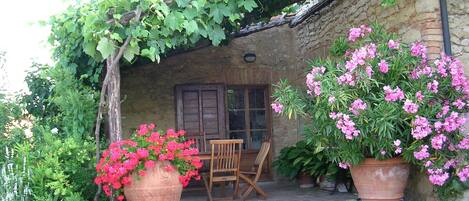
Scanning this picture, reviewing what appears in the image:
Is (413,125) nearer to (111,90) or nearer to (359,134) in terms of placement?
(359,134)

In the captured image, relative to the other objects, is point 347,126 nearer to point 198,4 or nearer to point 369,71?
point 369,71

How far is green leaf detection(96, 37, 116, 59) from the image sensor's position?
407cm

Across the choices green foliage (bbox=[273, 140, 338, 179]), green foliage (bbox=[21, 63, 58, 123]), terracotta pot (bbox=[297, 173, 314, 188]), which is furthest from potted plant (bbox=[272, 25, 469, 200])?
green foliage (bbox=[21, 63, 58, 123])

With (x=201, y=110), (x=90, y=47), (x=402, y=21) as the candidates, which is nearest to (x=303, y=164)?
(x=201, y=110)

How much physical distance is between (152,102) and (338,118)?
4.06 meters

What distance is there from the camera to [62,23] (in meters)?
4.49

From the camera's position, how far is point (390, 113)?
3.94 metres

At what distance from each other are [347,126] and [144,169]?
170cm

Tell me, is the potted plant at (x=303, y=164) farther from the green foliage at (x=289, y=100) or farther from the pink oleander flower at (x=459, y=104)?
the pink oleander flower at (x=459, y=104)

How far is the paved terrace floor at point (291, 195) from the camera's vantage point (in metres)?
5.84

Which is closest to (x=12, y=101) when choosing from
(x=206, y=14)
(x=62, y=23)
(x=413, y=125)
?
(x=62, y=23)

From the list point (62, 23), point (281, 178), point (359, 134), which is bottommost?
point (281, 178)

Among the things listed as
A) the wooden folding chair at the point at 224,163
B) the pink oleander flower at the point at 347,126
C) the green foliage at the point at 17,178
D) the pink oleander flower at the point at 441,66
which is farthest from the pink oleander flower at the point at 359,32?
the green foliage at the point at 17,178

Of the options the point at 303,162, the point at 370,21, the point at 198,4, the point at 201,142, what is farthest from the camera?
the point at 201,142
